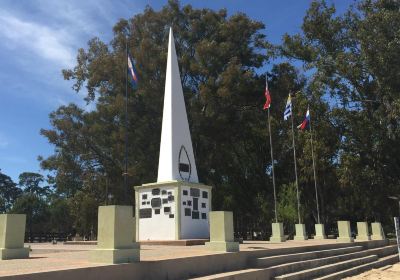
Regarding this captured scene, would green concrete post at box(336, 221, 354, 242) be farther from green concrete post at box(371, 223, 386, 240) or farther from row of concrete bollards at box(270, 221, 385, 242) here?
green concrete post at box(371, 223, 386, 240)

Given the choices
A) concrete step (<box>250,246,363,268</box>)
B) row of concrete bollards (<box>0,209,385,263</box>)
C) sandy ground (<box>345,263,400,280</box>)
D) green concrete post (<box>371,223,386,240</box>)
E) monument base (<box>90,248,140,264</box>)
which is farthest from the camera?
green concrete post (<box>371,223,386,240</box>)

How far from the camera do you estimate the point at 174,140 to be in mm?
17703

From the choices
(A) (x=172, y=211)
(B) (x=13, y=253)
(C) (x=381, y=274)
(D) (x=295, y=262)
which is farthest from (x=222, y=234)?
(C) (x=381, y=274)

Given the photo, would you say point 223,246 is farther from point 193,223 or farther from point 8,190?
point 8,190

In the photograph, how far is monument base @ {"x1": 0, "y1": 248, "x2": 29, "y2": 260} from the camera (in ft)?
31.3

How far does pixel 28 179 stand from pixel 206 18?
7137 cm

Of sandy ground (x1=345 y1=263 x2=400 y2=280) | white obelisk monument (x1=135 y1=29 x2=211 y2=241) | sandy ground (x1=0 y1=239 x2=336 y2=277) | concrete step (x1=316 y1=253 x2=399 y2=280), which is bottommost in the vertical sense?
sandy ground (x1=345 y1=263 x2=400 y2=280)

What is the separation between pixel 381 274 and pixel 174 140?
8.92 meters

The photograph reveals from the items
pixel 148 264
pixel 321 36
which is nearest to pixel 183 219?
pixel 148 264

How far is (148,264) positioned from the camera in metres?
7.46

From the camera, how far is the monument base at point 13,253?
31.3ft

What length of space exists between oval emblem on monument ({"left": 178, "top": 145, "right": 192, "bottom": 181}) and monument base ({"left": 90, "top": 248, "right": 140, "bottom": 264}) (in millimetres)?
10032

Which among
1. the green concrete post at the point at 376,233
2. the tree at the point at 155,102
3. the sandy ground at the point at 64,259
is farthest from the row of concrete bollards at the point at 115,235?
the tree at the point at 155,102

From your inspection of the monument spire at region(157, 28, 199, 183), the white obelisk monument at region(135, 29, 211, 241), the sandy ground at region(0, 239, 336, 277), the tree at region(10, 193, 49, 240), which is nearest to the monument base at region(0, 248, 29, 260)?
the sandy ground at region(0, 239, 336, 277)
